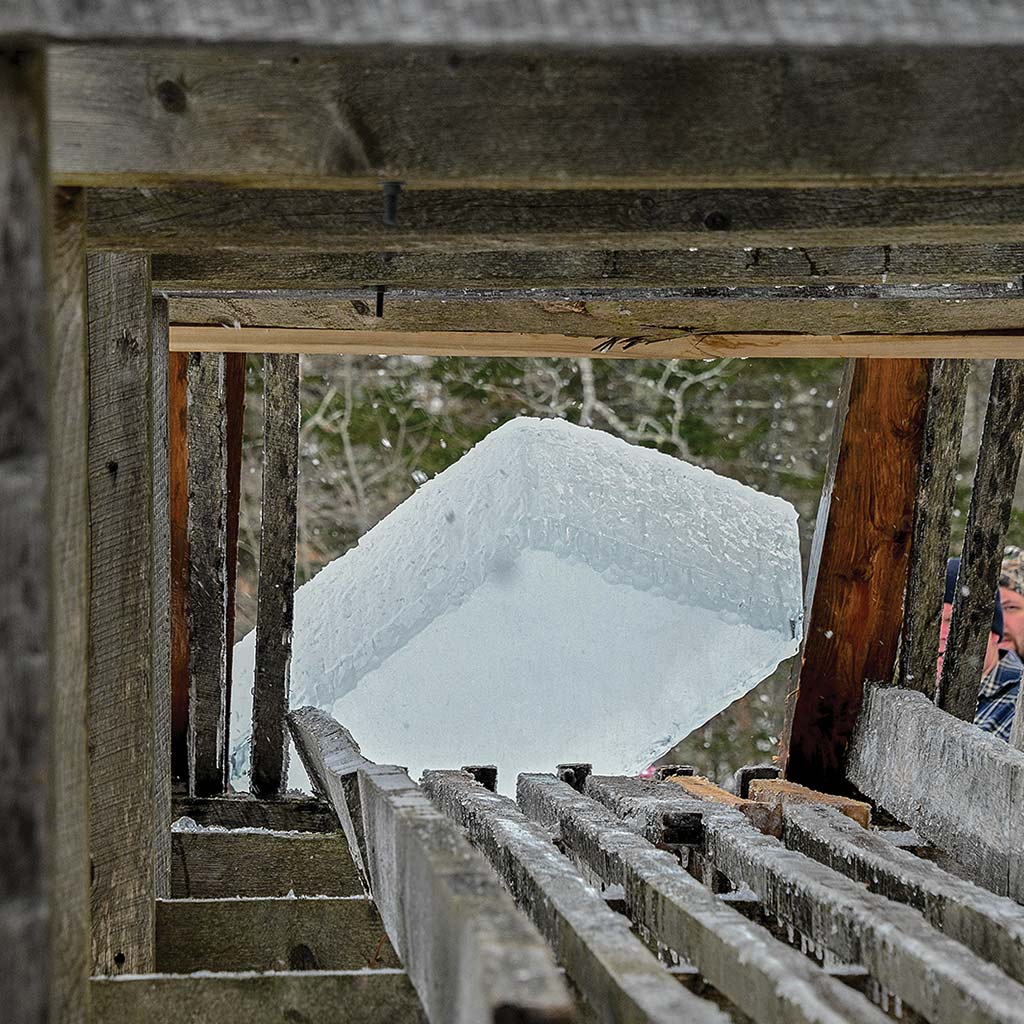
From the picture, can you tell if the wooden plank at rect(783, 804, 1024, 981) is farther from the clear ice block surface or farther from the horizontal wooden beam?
the clear ice block surface

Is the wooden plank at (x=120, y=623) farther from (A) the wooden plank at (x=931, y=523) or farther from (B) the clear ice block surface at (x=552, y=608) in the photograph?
(A) the wooden plank at (x=931, y=523)

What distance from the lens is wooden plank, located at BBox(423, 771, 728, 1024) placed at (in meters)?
1.17

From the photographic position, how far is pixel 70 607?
1.32 metres

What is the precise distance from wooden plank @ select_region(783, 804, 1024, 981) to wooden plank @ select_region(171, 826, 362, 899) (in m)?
0.99

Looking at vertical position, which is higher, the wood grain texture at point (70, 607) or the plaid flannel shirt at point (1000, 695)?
the wood grain texture at point (70, 607)

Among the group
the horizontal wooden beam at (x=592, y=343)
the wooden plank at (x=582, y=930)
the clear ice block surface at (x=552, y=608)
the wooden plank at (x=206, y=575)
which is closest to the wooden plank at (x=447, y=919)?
the wooden plank at (x=582, y=930)

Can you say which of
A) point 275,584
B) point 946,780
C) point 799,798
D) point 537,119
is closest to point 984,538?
point 799,798

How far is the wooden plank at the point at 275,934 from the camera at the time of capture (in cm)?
224

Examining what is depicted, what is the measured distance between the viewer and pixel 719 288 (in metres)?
2.70

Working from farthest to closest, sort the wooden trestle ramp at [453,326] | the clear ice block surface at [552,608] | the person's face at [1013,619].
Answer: the person's face at [1013,619], the clear ice block surface at [552,608], the wooden trestle ramp at [453,326]

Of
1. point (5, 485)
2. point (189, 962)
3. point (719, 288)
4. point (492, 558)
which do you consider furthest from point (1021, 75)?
point (492, 558)

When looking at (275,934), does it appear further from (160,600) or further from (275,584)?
(275,584)

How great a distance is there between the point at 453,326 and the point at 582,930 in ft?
5.79

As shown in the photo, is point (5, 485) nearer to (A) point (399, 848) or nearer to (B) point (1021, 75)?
(A) point (399, 848)
